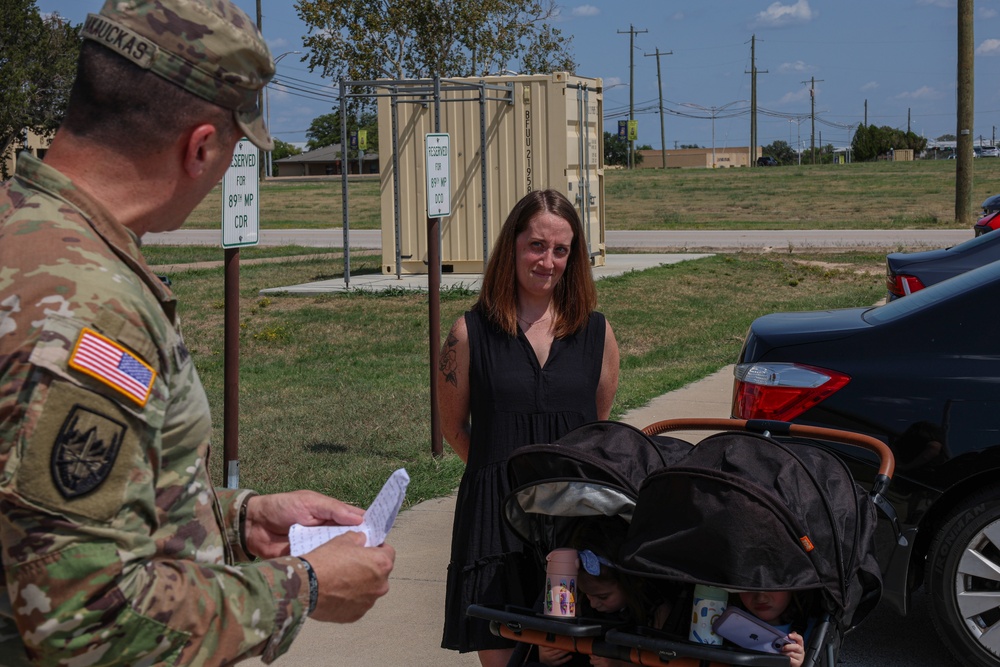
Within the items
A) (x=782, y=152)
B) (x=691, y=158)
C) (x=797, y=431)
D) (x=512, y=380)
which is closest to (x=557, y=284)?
(x=512, y=380)

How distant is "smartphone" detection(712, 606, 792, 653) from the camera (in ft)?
8.87

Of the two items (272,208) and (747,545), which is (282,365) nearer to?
(747,545)

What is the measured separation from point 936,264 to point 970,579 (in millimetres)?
5314

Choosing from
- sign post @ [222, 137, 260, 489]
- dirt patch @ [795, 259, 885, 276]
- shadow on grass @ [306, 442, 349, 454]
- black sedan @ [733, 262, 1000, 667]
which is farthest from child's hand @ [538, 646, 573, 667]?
dirt patch @ [795, 259, 885, 276]

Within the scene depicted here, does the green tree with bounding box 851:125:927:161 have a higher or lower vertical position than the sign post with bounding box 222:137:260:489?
higher

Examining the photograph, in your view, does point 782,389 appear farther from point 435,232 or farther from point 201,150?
point 435,232

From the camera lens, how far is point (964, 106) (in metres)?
25.0

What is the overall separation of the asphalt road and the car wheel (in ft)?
59.4

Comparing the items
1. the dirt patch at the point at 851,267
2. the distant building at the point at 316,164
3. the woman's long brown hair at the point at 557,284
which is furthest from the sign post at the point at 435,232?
the distant building at the point at 316,164

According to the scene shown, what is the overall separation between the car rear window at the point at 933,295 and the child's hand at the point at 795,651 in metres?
2.34

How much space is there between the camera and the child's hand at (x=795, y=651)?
107 inches

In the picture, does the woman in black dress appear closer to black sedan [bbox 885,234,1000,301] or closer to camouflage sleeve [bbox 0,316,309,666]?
camouflage sleeve [bbox 0,316,309,666]

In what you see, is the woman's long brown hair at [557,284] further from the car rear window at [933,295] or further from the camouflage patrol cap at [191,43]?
the camouflage patrol cap at [191,43]

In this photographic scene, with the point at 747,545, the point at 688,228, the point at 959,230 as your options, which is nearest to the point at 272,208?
the point at 688,228
